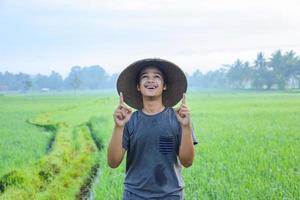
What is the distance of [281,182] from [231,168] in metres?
0.97

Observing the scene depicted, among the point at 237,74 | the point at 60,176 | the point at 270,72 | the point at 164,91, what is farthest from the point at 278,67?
the point at 164,91

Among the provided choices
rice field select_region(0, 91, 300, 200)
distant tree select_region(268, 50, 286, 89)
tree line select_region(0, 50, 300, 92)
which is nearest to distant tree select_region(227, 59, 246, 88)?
tree line select_region(0, 50, 300, 92)

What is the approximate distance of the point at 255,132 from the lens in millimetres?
9219

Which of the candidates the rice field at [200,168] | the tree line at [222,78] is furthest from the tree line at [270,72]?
the rice field at [200,168]

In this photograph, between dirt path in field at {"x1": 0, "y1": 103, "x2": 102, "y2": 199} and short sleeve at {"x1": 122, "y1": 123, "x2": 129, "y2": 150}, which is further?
dirt path in field at {"x1": 0, "y1": 103, "x2": 102, "y2": 199}

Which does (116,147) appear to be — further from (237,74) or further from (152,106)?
(237,74)

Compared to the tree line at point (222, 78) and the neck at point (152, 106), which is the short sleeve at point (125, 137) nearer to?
the neck at point (152, 106)

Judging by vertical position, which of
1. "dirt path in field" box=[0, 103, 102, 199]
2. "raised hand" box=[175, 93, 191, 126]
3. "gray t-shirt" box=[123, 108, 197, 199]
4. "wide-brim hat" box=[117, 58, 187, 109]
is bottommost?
"dirt path in field" box=[0, 103, 102, 199]

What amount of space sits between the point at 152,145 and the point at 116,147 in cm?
18

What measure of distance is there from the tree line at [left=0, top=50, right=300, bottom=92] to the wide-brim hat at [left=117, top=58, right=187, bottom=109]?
40.9ft

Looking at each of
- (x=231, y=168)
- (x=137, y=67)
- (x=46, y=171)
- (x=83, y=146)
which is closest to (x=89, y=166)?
(x=46, y=171)

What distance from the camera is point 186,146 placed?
205cm

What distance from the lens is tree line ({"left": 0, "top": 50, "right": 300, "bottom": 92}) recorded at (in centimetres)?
4525

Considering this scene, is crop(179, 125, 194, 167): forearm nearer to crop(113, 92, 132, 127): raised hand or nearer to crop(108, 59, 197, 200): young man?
crop(108, 59, 197, 200): young man
